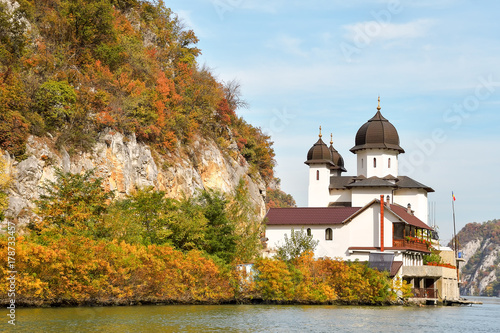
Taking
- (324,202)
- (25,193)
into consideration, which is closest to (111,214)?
(25,193)

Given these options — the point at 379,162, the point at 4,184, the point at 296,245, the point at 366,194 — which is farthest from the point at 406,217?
the point at 4,184

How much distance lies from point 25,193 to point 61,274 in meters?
7.60

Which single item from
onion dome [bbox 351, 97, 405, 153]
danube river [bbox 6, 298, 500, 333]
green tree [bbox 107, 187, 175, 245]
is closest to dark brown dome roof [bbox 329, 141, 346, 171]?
onion dome [bbox 351, 97, 405, 153]

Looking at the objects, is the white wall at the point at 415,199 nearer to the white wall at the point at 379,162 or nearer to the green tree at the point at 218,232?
the white wall at the point at 379,162

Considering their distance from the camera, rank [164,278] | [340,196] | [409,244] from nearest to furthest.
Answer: [164,278] < [409,244] < [340,196]

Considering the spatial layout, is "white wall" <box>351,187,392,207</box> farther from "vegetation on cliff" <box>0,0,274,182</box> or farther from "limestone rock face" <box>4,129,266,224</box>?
"vegetation on cliff" <box>0,0,274,182</box>

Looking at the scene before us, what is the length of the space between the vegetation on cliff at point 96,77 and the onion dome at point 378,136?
667 inches

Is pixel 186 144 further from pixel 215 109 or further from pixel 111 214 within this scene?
pixel 111 214

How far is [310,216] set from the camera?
7175 centimetres

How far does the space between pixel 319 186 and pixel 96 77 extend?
38.6 meters

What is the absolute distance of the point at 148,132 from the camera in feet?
196

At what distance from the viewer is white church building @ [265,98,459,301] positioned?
66.5 meters

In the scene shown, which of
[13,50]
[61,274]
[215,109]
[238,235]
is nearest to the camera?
[61,274]

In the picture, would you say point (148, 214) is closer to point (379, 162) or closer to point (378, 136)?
point (379, 162)
